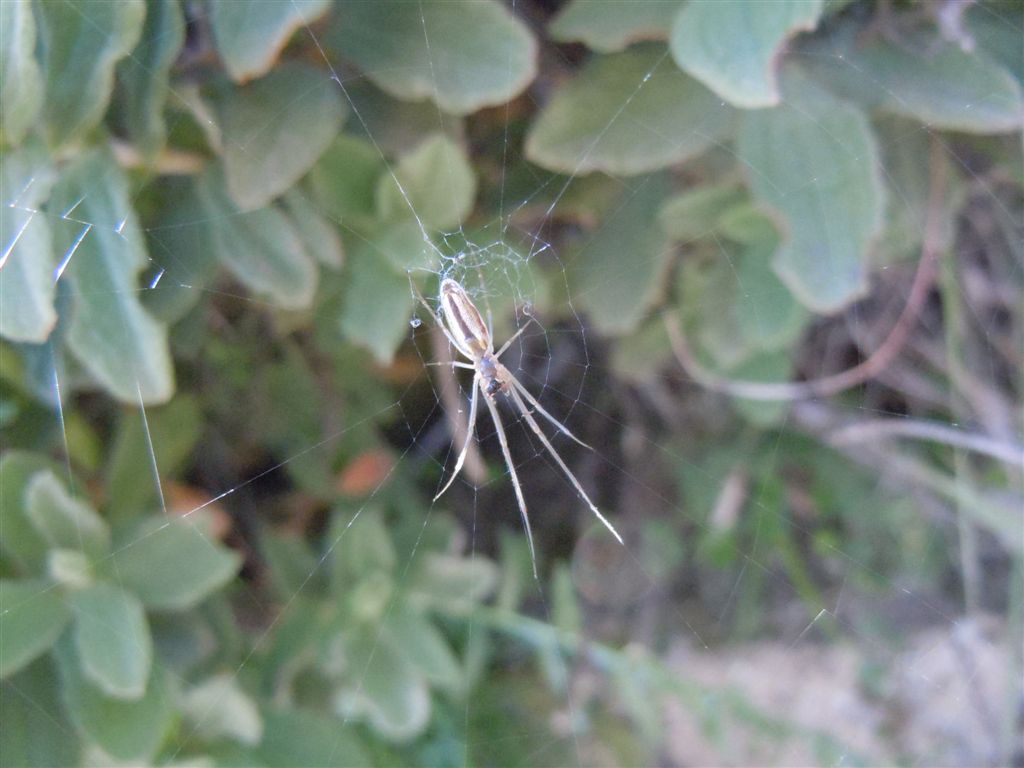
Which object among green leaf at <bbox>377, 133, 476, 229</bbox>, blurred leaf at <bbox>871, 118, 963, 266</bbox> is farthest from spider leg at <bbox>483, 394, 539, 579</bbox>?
blurred leaf at <bbox>871, 118, 963, 266</bbox>

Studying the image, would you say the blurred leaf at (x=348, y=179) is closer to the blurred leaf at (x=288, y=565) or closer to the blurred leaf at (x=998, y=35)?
the blurred leaf at (x=288, y=565)

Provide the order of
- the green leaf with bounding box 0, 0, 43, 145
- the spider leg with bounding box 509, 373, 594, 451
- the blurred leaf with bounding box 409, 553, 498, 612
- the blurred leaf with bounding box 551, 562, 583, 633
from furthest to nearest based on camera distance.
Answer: the spider leg with bounding box 509, 373, 594, 451 < the blurred leaf with bounding box 551, 562, 583, 633 < the blurred leaf with bounding box 409, 553, 498, 612 < the green leaf with bounding box 0, 0, 43, 145

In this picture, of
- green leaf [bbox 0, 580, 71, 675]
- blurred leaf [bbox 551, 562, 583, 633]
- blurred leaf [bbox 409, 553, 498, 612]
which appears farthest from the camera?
blurred leaf [bbox 551, 562, 583, 633]

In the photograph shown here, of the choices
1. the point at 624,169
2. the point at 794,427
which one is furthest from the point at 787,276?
the point at 794,427

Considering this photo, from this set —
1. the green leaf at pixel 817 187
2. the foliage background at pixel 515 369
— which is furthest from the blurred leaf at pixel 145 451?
the green leaf at pixel 817 187

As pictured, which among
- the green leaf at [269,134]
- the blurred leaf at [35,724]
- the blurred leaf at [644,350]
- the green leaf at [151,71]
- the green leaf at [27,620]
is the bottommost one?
the blurred leaf at [644,350]

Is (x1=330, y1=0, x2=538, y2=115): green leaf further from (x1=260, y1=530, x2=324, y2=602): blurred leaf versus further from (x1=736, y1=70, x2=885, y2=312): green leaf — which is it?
(x1=260, y1=530, x2=324, y2=602): blurred leaf
